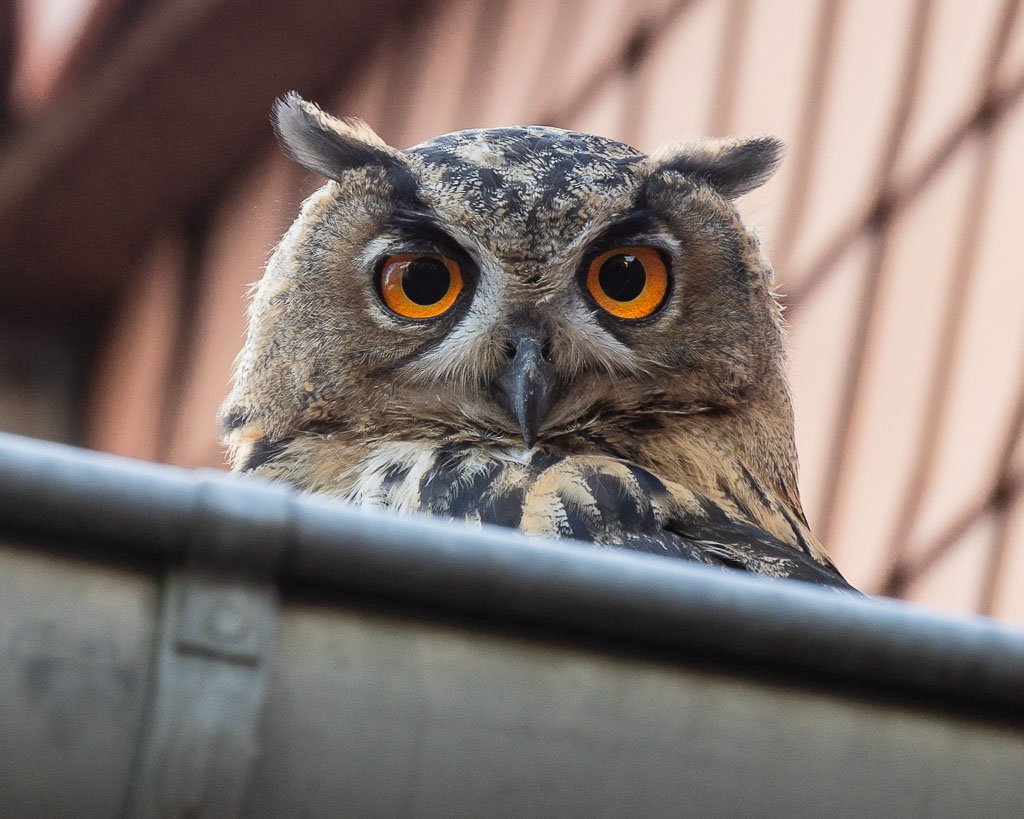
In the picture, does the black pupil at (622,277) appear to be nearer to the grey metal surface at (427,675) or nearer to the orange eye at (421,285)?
the orange eye at (421,285)

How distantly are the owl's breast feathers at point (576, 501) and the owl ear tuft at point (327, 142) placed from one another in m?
0.46

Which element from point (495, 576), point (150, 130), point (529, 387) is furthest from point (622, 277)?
point (150, 130)

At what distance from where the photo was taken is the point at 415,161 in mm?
1893

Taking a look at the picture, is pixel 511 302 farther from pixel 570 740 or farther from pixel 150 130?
pixel 150 130

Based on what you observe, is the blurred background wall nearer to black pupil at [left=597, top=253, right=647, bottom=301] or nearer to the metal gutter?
black pupil at [left=597, top=253, right=647, bottom=301]

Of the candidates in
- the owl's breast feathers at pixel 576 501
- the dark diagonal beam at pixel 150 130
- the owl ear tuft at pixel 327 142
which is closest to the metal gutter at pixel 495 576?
the owl's breast feathers at pixel 576 501

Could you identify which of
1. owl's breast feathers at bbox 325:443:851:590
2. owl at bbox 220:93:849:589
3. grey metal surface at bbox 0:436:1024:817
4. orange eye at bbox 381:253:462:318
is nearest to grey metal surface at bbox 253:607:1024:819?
grey metal surface at bbox 0:436:1024:817

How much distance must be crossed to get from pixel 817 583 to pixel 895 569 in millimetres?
2375

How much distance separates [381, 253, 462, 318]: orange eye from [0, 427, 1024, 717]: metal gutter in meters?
1.16

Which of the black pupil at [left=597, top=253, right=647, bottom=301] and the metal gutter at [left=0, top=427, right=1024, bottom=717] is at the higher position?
the black pupil at [left=597, top=253, right=647, bottom=301]

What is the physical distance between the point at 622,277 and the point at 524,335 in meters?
0.19

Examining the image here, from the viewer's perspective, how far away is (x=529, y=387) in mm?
1641

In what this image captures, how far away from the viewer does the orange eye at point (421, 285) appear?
70.9 inches

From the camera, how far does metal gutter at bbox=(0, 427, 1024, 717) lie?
2.05 ft
